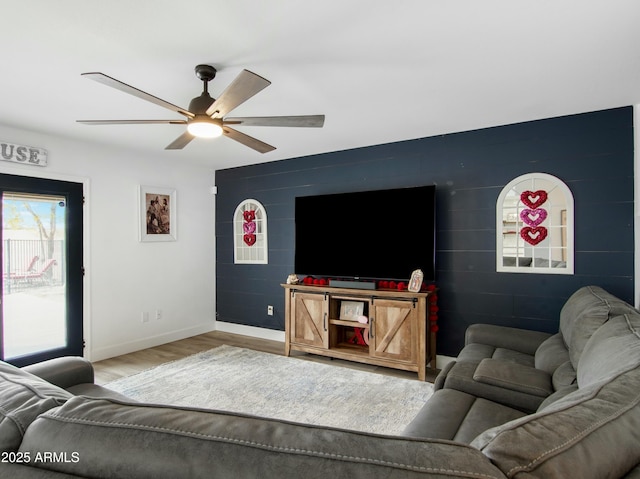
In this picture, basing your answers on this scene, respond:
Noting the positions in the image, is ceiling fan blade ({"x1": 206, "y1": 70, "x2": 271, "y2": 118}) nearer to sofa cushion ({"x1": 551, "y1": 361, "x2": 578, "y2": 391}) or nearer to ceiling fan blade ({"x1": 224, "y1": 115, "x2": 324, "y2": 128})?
ceiling fan blade ({"x1": 224, "y1": 115, "x2": 324, "y2": 128})

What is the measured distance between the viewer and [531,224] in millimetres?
3445

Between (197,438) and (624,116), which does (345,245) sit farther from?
(197,438)

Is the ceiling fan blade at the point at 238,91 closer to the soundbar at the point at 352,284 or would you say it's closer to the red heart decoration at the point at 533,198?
the soundbar at the point at 352,284

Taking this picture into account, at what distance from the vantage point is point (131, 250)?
463 centimetres

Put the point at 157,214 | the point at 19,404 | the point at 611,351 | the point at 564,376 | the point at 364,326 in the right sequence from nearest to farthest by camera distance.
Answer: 1. the point at 19,404
2. the point at 611,351
3. the point at 564,376
4. the point at 364,326
5. the point at 157,214

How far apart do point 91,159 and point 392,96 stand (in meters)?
3.51

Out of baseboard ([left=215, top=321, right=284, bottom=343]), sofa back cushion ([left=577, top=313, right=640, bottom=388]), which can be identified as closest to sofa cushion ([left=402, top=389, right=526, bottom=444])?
sofa back cushion ([left=577, top=313, right=640, bottom=388])

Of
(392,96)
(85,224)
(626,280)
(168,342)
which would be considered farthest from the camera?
(168,342)

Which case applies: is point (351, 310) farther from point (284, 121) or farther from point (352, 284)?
point (284, 121)

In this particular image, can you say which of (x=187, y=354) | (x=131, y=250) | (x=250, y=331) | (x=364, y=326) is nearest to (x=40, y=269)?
(x=131, y=250)

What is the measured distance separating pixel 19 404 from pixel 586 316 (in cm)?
268

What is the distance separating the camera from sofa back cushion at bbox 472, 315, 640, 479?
27.7 inches

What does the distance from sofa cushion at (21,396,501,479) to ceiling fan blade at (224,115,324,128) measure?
1900 mm

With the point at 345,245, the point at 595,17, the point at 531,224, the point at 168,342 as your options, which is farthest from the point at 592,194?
the point at 168,342
